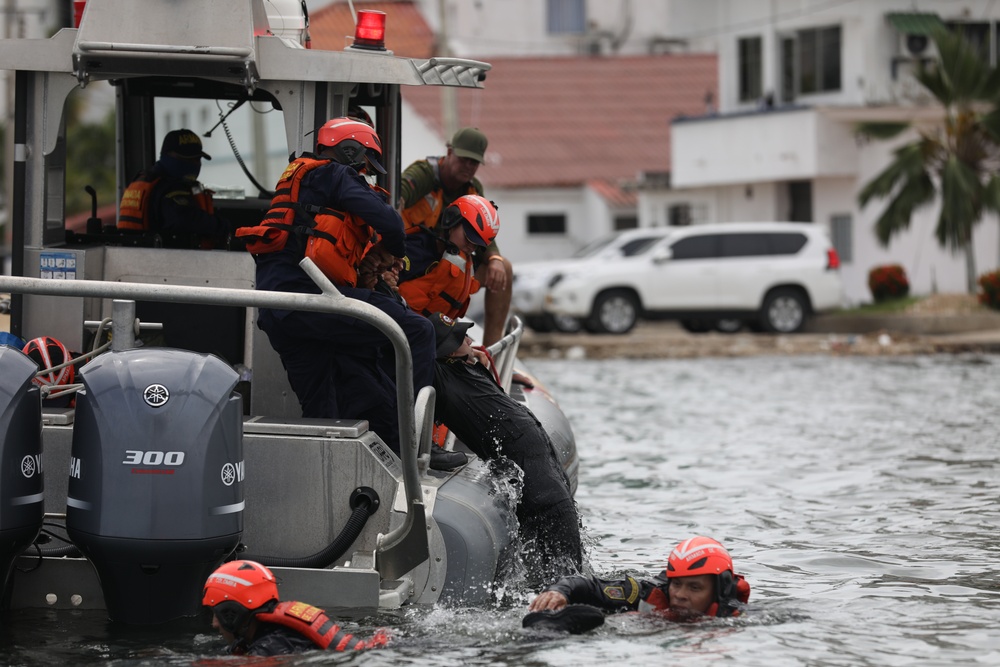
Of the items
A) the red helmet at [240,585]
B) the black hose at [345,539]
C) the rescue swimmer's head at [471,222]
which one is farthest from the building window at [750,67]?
the red helmet at [240,585]

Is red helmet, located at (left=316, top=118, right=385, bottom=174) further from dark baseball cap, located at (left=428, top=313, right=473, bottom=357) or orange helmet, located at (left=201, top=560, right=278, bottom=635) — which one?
orange helmet, located at (left=201, top=560, right=278, bottom=635)

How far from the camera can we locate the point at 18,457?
643 centimetres

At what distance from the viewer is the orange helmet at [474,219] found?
8539 mm

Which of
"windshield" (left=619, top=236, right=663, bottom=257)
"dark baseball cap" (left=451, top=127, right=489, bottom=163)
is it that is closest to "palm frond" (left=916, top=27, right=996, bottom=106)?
"windshield" (left=619, top=236, right=663, bottom=257)

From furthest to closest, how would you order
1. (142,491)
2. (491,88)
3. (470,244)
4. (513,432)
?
(491,88), (470,244), (513,432), (142,491)

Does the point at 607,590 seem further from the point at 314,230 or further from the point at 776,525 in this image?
the point at 776,525

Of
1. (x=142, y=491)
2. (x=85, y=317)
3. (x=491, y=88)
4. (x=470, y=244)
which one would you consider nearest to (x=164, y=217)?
(x=85, y=317)

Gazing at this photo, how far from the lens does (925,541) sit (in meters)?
10.0

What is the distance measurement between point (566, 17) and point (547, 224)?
12.1m

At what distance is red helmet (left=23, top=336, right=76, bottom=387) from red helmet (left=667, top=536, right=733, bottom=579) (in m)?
2.86

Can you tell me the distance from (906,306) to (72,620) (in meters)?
23.5

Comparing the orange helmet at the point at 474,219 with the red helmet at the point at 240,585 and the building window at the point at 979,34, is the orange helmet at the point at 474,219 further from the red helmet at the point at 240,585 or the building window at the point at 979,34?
the building window at the point at 979,34

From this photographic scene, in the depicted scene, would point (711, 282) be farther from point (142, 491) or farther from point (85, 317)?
point (142, 491)

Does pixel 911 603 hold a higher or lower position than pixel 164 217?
lower
